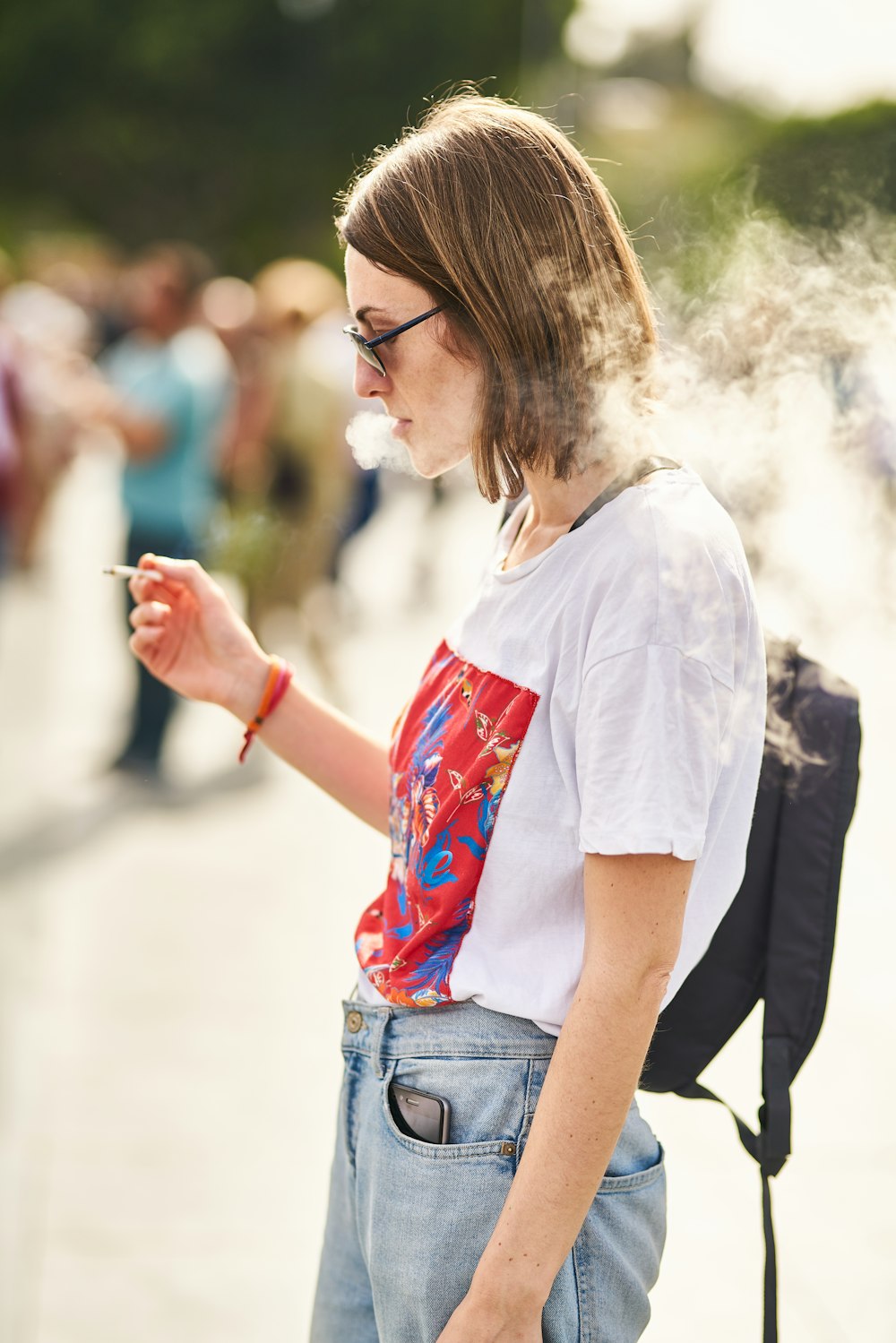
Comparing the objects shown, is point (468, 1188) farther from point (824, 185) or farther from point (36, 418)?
point (36, 418)

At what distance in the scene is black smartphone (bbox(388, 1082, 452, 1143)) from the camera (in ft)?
4.64

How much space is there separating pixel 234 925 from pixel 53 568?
7.14 metres

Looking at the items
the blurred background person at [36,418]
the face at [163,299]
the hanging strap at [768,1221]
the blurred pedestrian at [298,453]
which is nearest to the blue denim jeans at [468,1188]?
the hanging strap at [768,1221]

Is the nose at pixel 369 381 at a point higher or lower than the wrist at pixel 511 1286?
higher

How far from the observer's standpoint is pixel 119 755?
20.5 feet

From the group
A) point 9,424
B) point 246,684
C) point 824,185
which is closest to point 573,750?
point 246,684

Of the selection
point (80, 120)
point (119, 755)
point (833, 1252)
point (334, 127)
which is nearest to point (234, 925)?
point (119, 755)

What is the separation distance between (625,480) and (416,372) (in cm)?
A: 25

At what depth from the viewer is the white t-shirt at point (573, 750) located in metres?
1.24

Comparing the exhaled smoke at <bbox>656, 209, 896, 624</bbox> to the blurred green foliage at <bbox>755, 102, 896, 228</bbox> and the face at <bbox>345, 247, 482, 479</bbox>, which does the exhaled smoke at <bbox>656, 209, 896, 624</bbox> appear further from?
the face at <bbox>345, 247, 482, 479</bbox>

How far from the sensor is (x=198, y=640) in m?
1.80

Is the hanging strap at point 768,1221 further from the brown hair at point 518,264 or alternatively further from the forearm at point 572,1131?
the brown hair at point 518,264

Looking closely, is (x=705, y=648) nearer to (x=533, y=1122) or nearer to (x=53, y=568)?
(x=533, y=1122)

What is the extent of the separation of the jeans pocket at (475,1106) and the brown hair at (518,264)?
0.59m
